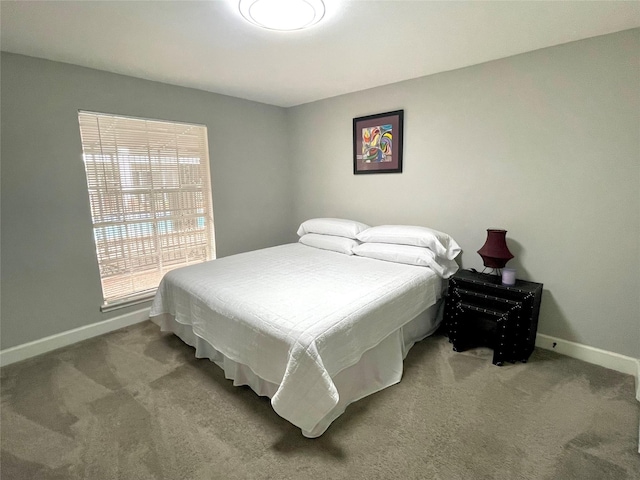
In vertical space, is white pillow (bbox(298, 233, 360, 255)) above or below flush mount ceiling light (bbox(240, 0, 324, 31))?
below

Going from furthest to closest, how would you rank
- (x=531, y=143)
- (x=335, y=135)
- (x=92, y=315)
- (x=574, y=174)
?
1. (x=335, y=135)
2. (x=92, y=315)
3. (x=531, y=143)
4. (x=574, y=174)

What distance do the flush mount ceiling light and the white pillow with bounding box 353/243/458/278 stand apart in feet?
6.04

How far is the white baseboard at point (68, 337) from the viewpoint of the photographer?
7.84 ft

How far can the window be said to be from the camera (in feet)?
9.01

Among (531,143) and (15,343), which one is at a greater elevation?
(531,143)

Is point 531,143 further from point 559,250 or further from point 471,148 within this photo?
point 559,250

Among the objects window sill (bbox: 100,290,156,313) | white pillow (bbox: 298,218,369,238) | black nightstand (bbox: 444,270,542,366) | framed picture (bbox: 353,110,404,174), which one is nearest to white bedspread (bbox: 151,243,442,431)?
black nightstand (bbox: 444,270,542,366)

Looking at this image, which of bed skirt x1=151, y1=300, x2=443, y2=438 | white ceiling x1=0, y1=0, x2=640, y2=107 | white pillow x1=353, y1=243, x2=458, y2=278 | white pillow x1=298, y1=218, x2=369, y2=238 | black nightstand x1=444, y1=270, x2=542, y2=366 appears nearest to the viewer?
white ceiling x1=0, y1=0, x2=640, y2=107

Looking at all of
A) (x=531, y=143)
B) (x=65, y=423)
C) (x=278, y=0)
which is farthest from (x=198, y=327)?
(x=531, y=143)

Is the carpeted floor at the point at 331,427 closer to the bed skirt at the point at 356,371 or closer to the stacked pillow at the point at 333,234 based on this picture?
the bed skirt at the point at 356,371

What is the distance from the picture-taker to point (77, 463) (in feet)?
4.97

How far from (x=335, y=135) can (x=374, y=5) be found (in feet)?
6.45

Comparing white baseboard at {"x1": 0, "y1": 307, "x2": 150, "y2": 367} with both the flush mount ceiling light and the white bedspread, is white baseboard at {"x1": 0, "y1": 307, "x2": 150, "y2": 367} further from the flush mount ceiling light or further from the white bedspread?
the flush mount ceiling light

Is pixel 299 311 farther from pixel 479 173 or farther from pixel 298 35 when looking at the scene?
pixel 479 173
